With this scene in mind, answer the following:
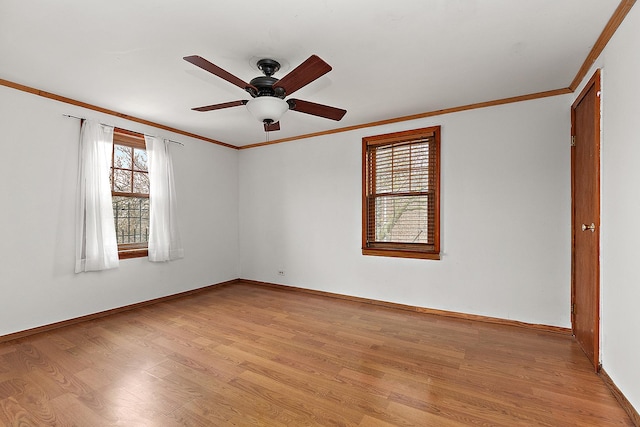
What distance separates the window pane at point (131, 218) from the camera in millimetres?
4008

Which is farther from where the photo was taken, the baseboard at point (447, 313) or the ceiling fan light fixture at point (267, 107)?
the baseboard at point (447, 313)

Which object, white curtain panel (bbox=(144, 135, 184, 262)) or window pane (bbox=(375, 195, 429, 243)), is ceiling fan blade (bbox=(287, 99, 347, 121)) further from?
white curtain panel (bbox=(144, 135, 184, 262))

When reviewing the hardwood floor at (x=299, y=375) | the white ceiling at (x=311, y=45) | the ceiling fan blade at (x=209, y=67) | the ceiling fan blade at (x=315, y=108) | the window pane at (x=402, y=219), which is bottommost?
the hardwood floor at (x=299, y=375)

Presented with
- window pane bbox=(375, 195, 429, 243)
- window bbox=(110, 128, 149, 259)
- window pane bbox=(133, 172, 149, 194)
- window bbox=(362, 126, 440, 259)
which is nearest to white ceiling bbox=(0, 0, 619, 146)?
window bbox=(362, 126, 440, 259)

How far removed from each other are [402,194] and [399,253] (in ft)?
2.56

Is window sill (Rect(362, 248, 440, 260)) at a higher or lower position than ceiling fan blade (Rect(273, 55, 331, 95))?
lower

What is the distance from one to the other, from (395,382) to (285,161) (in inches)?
147

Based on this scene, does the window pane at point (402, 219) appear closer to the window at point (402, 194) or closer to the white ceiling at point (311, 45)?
the window at point (402, 194)

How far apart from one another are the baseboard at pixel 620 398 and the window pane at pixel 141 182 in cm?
521

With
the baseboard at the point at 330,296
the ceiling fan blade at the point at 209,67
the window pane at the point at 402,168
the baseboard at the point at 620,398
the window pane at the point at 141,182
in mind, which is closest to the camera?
the baseboard at the point at 620,398

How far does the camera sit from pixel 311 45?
7.53 feet

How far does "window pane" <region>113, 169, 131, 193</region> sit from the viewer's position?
3.96 m

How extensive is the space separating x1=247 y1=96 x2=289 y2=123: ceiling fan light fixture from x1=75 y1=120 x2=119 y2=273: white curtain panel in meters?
2.36

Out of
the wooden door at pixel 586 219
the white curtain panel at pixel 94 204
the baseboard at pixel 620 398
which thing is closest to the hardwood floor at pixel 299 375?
the baseboard at pixel 620 398
